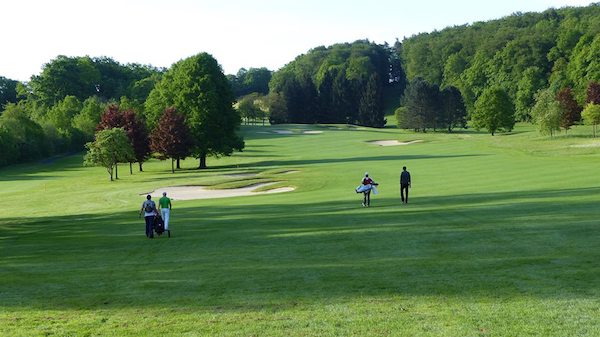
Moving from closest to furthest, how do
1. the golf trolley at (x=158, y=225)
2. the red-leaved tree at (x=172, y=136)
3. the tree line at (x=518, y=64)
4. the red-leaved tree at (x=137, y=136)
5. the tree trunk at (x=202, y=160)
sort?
the golf trolley at (x=158, y=225) < the red-leaved tree at (x=172, y=136) < the red-leaved tree at (x=137, y=136) < the tree trunk at (x=202, y=160) < the tree line at (x=518, y=64)

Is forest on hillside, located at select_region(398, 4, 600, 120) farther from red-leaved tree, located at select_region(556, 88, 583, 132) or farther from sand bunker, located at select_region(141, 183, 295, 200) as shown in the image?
sand bunker, located at select_region(141, 183, 295, 200)

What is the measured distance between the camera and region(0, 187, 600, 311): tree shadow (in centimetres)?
1334

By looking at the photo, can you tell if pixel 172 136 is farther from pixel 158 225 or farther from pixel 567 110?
pixel 567 110

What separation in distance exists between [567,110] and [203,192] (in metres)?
54.6

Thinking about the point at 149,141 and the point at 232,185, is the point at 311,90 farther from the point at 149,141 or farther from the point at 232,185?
the point at 232,185

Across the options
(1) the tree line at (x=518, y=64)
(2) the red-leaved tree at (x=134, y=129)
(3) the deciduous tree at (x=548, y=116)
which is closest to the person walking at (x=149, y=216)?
(2) the red-leaved tree at (x=134, y=129)

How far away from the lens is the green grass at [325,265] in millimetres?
11156

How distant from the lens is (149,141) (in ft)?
229

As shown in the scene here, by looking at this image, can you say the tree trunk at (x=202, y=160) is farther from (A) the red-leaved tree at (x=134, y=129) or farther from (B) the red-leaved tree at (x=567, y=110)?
(B) the red-leaved tree at (x=567, y=110)

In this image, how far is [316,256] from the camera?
58.0ft

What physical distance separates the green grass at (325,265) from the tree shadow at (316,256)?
0.06m

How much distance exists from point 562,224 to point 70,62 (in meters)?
160

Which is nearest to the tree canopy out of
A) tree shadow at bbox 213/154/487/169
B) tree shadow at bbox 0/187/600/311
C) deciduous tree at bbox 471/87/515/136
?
tree shadow at bbox 213/154/487/169

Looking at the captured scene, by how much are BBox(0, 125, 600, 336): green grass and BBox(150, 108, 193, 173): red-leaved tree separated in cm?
2438
